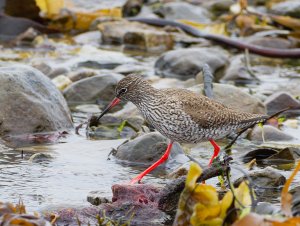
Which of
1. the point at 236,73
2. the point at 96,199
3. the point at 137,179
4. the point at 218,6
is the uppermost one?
the point at 96,199

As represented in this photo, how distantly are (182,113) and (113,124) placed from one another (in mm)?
1996

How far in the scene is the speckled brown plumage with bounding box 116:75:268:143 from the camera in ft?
22.5

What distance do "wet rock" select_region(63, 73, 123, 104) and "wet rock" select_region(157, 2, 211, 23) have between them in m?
6.12

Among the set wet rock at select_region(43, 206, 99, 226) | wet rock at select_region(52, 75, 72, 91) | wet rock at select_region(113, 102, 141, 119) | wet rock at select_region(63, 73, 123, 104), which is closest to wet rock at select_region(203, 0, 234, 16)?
wet rock at select_region(52, 75, 72, 91)

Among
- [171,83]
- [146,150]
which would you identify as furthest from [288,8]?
[146,150]

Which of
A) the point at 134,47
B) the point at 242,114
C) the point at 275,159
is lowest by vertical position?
the point at 134,47

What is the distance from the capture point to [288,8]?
1650 cm

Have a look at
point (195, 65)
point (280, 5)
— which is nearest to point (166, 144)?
point (195, 65)

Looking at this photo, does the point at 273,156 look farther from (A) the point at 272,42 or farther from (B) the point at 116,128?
(A) the point at 272,42

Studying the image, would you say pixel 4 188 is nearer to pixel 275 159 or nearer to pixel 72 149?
pixel 72 149

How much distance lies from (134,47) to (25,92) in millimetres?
5969

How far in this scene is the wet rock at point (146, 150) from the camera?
24.6 feet

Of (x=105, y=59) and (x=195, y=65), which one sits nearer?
(x=195, y=65)

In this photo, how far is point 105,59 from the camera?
40.9 feet
